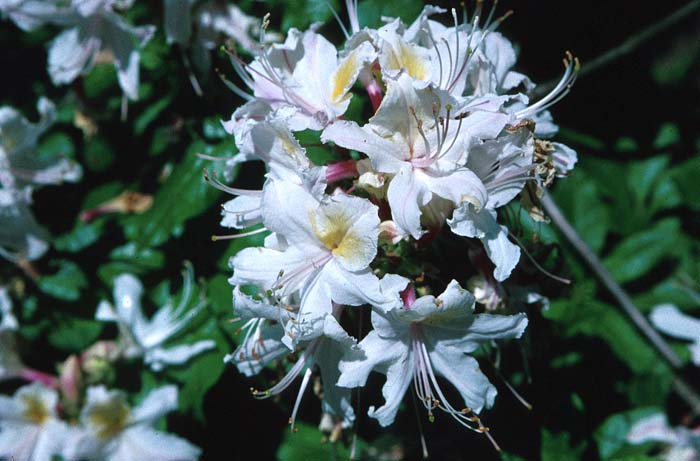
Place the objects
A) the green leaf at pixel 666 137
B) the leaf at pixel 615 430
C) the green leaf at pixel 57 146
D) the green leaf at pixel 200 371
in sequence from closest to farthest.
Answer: the green leaf at pixel 200 371 < the leaf at pixel 615 430 < the green leaf at pixel 57 146 < the green leaf at pixel 666 137

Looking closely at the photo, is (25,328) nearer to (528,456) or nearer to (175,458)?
(175,458)

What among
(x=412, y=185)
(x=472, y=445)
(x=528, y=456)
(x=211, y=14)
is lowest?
(x=472, y=445)

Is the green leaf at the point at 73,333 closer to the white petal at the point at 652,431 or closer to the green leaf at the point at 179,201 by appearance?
the green leaf at the point at 179,201

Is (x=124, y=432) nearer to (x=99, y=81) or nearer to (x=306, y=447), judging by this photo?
(x=306, y=447)

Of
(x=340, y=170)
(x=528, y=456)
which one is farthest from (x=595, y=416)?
(x=340, y=170)

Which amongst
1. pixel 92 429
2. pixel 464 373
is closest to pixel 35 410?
pixel 92 429

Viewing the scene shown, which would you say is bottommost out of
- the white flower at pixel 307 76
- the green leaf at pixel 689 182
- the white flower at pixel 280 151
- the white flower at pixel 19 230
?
the white flower at pixel 19 230

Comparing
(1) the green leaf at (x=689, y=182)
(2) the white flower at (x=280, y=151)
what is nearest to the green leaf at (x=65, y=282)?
(2) the white flower at (x=280, y=151)
